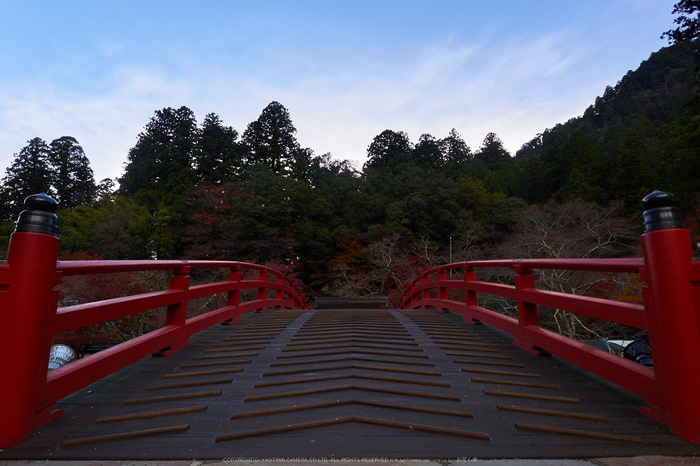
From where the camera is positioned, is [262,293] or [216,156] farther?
[216,156]

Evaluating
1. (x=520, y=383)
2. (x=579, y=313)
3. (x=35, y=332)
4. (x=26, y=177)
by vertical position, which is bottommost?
(x=520, y=383)

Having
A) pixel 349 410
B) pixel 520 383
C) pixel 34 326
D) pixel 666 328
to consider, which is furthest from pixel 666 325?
pixel 34 326

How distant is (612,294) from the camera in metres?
10.3

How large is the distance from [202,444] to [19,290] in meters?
1.00

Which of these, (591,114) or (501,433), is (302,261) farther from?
(591,114)

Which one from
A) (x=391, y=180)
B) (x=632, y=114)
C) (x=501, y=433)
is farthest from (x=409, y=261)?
(x=632, y=114)

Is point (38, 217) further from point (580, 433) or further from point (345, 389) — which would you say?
point (580, 433)

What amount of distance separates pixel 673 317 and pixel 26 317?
2723 mm

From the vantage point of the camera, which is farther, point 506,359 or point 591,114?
point 591,114

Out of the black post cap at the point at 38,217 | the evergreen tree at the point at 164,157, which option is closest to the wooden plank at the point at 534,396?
the black post cap at the point at 38,217

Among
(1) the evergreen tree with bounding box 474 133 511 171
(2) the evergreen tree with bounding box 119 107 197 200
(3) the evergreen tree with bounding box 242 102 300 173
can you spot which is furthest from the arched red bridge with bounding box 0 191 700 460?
(1) the evergreen tree with bounding box 474 133 511 171

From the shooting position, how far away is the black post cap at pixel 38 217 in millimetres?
1444

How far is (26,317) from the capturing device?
4.54ft

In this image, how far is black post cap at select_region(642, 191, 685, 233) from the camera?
1.43m
